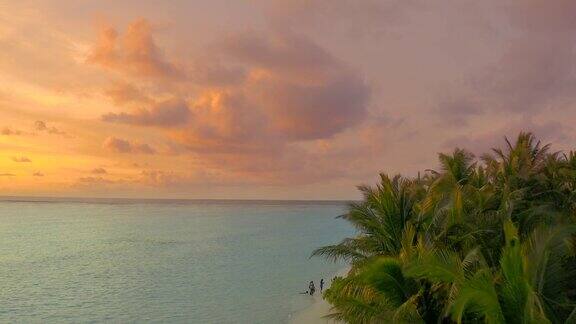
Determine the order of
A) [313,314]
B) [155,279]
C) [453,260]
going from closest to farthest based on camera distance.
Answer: [453,260] < [313,314] < [155,279]

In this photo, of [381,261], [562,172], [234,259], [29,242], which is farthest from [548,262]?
[29,242]

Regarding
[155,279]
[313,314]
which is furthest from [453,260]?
[155,279]

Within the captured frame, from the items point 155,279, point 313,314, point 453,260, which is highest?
point 453,260

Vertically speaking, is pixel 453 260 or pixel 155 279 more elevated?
pixel 453 260

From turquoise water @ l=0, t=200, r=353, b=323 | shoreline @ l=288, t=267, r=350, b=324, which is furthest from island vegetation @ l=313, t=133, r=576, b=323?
turquoise water @ l=0, t=200, r=353, b=323

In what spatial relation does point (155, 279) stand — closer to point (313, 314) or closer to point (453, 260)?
point (313, 314)

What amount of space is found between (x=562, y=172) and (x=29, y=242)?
299ft

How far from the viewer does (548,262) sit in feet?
31.4

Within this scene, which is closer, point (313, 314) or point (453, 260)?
point (453, 260)

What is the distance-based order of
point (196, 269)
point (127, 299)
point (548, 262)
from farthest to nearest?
point (196, 269)
point (127, 299)
point (548, 262)

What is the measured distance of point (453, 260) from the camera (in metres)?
8.84

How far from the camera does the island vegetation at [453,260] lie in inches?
320

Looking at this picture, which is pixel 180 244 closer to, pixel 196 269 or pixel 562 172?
pixel 196 269

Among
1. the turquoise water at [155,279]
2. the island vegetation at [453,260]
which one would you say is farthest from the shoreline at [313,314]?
the island vegetation at [453,260]
